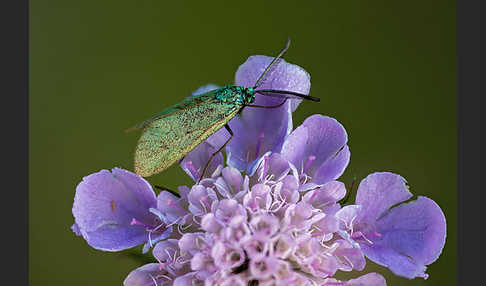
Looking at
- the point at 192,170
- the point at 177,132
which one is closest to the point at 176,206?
the point at 192,170

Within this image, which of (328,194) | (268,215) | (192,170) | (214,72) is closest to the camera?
(268,215)

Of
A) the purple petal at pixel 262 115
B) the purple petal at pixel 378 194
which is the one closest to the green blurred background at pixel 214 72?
the purple petal at pixel 262 115

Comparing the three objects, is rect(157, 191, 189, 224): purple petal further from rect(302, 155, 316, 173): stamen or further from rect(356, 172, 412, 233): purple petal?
rect(356, 172, 412, 233): purple petal

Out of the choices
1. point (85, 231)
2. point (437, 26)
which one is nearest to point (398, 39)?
point (437, 26)

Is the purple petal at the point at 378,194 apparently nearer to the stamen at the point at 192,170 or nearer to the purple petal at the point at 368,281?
the purple petal at the point at 368,281

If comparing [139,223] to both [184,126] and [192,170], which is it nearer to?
[192,170]

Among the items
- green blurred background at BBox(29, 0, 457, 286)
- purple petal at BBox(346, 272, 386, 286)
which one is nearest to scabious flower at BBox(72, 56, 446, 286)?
purple petal at BBox(346, 272, 386, 286)
